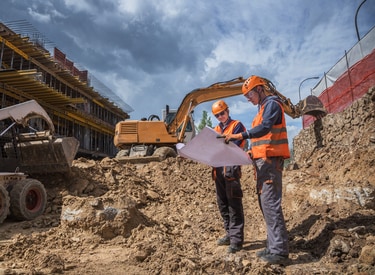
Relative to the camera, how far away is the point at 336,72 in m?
10.9

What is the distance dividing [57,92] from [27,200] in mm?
16518

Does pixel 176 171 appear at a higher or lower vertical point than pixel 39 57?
lower

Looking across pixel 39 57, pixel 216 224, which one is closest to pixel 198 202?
pixel 216 224

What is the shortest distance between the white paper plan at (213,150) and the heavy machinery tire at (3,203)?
11.3 ft

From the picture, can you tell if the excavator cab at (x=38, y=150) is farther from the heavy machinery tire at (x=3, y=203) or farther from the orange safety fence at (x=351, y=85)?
the orange safety fence at (x=351, y=85)

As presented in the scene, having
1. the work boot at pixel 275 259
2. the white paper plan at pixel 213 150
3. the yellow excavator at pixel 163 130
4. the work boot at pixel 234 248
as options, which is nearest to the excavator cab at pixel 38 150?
the yellow excavator at pixel 163 130

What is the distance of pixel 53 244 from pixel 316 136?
9.80 meters

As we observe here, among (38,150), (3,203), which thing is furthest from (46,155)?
(3,203)

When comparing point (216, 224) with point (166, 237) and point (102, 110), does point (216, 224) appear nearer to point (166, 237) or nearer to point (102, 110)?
point (166, 237)

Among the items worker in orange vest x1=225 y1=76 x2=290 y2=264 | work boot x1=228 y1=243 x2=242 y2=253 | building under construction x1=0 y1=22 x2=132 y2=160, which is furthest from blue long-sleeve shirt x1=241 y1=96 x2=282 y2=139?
building under construction x1=0 y1=22 x2=132 y2=160

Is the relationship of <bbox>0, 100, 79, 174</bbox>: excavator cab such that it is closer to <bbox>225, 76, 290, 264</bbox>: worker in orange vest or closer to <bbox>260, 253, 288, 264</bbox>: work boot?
<bbox>225, 76, 290, 264</bbox>: worker in orange vest

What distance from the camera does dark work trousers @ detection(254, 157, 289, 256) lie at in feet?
10.6

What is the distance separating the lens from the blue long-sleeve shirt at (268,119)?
3.32 meters

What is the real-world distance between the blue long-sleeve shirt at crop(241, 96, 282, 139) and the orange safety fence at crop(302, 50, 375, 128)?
601 cm
